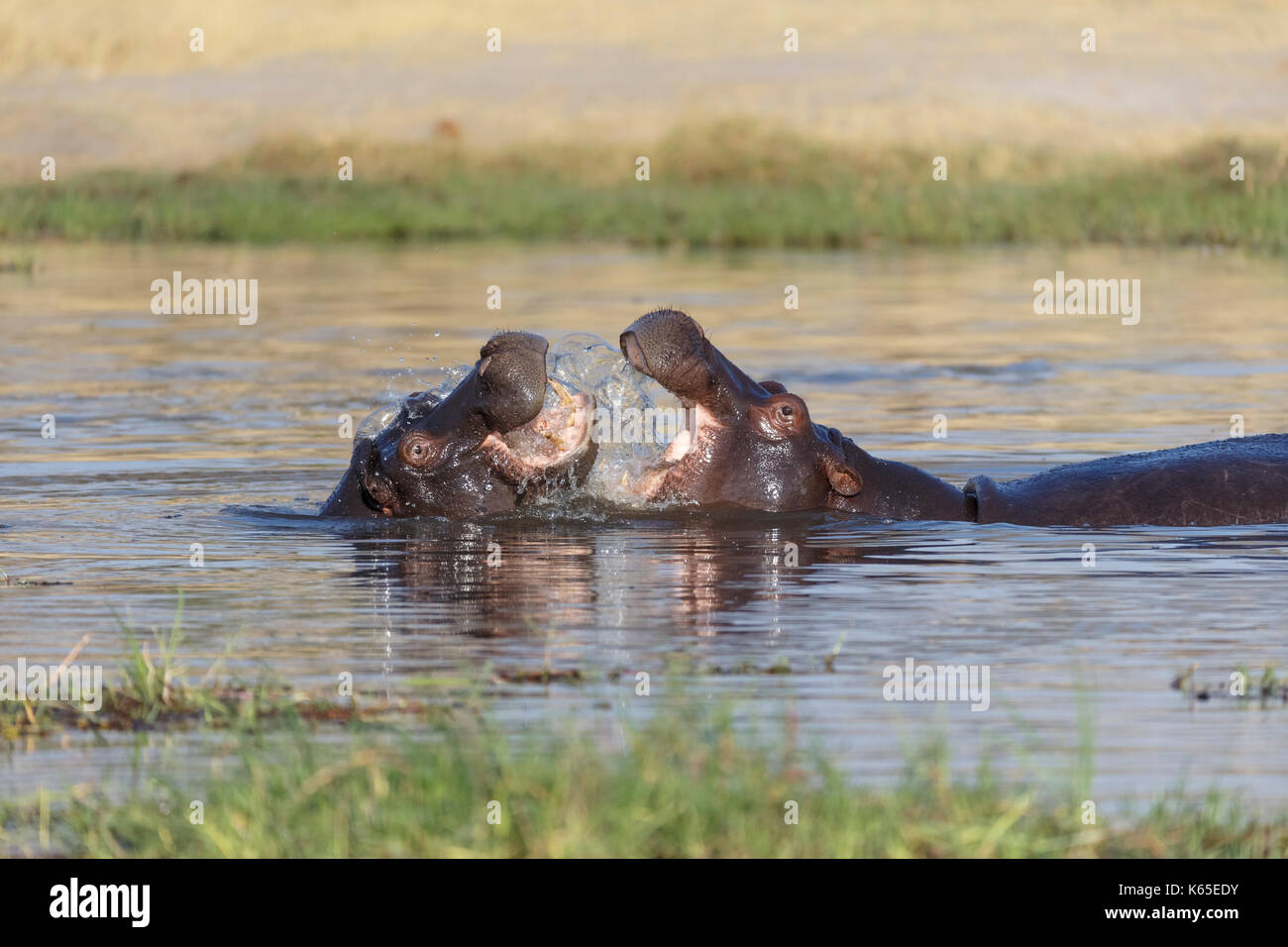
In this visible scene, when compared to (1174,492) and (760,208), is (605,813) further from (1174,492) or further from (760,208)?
(760,208)

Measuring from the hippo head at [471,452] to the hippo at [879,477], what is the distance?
417 millimetres

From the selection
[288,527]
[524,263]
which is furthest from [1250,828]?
[524,263]

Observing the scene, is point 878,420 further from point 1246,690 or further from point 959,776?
point 959,776

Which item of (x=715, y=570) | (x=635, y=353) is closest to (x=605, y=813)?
(x=635, y=353)

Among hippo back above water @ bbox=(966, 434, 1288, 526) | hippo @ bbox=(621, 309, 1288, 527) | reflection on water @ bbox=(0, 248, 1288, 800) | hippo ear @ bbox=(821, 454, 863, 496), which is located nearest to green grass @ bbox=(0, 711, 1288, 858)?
reflection on water @ bbox=(0, 248, 1288, 800)

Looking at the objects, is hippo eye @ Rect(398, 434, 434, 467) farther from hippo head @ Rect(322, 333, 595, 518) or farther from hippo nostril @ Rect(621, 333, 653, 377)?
hippo nostril @ Rect(621, 333, 653, 377)

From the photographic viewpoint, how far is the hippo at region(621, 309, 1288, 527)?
28.5 feet

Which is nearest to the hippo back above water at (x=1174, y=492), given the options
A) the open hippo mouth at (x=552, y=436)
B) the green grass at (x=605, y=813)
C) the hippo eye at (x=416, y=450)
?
the open hippo mouth at (x=552, y=436)

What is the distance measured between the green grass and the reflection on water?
396mm

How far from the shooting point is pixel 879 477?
30.6 feet

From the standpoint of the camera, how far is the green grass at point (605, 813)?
4.64 metres

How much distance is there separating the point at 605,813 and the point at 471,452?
438 centimetres

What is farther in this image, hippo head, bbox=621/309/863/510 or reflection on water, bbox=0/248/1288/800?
hippo head, bbox=621/309/863/510
